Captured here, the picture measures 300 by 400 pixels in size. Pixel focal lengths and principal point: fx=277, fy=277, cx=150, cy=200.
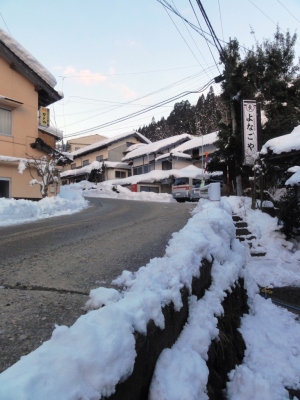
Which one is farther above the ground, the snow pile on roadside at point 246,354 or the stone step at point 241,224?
the stone step at point 241,224

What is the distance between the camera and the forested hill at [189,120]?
148ft

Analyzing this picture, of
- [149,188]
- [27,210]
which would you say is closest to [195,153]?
[149,188]

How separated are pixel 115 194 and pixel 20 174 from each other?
47.5ft

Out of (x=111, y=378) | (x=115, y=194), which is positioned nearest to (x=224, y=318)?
(x=111, y=378)

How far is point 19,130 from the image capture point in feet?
42.4

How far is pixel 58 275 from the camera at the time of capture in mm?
3457

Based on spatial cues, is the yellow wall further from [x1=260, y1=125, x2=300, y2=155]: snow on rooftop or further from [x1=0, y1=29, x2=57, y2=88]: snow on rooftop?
[x1=260, y1=125, x2=300, y2=155]: snow on rooftop

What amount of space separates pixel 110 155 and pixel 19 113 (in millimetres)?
23227

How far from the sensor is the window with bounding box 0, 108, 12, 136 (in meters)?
12.4

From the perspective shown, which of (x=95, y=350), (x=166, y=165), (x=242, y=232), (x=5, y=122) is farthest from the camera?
(x=166, y=165)

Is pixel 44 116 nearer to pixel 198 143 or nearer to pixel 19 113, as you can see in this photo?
pixel 19 113

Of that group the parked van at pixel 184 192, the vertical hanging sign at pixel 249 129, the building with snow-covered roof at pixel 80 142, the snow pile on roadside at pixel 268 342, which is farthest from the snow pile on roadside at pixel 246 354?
the building with snow-covered roof at pixel 80 142

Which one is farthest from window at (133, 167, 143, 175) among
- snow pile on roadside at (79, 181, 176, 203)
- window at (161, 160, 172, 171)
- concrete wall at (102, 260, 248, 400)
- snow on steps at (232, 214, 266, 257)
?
concrete wall at (102, 260, 248, 400)

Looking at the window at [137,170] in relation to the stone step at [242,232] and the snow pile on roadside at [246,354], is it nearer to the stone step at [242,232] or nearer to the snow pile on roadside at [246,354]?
the stone step at [242,232]
